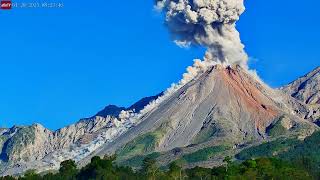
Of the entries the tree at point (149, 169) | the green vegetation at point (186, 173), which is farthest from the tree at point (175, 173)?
the tree at point (149, 169)

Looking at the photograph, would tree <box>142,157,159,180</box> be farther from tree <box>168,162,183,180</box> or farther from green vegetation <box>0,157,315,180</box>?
tree <box>168,162,183,180</box>

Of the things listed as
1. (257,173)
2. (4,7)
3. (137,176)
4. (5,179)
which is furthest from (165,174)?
(4,7)

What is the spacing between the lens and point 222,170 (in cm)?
16925

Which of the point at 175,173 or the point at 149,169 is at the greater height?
the point at 149,169

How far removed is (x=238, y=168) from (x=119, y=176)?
22994 mm

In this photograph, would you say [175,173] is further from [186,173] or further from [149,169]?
[186,173]

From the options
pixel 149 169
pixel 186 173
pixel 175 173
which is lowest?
pixel 175 173

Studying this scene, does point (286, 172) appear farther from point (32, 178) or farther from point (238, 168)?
point (32, 178)

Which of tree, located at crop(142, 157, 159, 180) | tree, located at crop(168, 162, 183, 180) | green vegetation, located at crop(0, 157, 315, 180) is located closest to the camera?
green vegetation, located at crop(0, 157, 315, 180)

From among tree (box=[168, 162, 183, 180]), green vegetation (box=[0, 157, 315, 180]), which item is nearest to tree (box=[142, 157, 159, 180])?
green vegetation (box=[0, 157, 315, 180])

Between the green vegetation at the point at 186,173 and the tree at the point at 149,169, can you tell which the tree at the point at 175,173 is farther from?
the tree at the point at 149,169

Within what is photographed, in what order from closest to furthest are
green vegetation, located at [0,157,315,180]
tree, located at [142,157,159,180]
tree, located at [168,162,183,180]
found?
green vegetation, located at [0,157,315,180], tree, located at [168,162,183,180], tree, located at [142,157,159,180]

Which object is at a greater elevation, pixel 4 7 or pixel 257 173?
pixel 4 7

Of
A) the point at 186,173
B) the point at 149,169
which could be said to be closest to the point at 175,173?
the point at 149,169
